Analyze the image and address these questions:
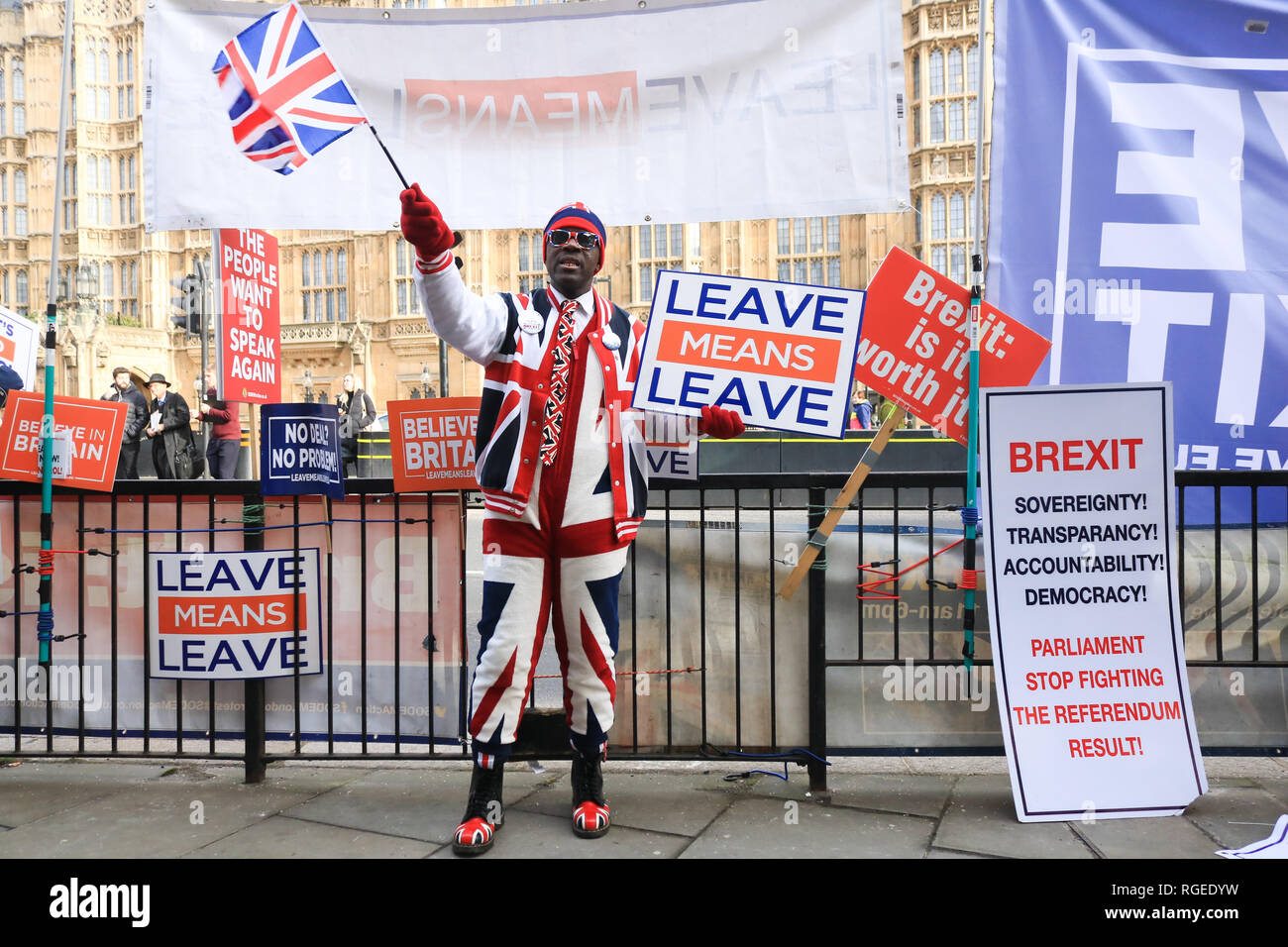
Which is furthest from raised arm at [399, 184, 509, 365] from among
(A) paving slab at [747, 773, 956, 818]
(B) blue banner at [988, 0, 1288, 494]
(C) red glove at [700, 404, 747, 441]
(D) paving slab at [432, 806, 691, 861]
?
(B) blue banner at [988, 0, 1288, 494]

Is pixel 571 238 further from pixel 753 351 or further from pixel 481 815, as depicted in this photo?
pixel 481 815

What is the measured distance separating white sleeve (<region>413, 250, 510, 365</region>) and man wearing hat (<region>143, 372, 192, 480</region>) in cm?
1227

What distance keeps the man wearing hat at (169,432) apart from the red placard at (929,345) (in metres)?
12.6

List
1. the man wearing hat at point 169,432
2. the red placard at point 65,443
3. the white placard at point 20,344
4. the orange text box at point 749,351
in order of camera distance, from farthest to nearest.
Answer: the man wearing hat at point 169,432 → the white placard at point 20,344 → the red placard at point 65,443 → the orange text box at point 749,351

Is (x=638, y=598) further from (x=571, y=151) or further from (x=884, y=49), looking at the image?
(x=884, y=49)

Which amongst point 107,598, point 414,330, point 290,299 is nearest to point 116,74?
point 290,299

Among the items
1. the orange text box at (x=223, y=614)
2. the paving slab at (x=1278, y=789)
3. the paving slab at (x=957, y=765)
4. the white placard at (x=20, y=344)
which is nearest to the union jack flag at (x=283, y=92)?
the orange text box at (x=223, y=614)

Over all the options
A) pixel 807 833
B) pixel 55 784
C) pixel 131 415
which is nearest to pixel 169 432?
pixel 131 415

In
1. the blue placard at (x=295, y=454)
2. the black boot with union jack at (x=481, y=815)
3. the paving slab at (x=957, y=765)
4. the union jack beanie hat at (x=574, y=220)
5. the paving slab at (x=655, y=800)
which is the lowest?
the paving slab at (x=957, y=765)

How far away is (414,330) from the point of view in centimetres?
4100

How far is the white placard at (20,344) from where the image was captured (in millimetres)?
4531

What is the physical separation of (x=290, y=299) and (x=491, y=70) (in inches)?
1678

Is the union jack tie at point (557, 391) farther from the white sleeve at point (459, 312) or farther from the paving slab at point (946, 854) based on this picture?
the paving slab at point (946, 854)

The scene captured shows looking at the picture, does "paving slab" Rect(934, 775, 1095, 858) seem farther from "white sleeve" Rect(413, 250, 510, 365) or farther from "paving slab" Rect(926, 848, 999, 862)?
"white sleeve" Rect(413, 250, 510, 365)
